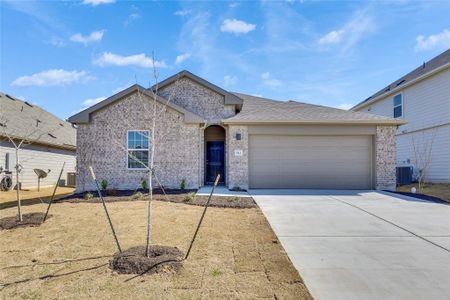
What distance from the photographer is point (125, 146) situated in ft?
42.0

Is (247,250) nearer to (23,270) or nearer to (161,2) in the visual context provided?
(23,270)

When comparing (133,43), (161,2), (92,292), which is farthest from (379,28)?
(92,292)

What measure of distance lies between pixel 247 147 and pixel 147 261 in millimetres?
8871

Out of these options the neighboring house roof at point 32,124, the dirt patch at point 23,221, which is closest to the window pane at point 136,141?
the neighboring house roof at point 32,124

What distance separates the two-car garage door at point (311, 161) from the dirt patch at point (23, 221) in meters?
8.12

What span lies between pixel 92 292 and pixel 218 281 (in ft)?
4.99

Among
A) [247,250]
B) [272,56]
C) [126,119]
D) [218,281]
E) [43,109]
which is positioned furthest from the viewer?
[43,109]

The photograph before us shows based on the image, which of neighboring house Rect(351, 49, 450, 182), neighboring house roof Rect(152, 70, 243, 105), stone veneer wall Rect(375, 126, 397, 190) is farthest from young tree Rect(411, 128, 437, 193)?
neighboring house roof Rect(152, 70, 243, 105)

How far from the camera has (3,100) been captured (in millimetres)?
17516

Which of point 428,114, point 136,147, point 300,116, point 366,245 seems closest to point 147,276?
point 366,245

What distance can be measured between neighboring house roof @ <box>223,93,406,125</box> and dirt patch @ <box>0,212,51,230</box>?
764 cm

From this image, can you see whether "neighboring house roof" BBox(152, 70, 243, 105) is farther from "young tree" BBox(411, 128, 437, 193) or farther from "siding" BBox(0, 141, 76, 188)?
"young tree" BBox(411, 128, 437, 193)

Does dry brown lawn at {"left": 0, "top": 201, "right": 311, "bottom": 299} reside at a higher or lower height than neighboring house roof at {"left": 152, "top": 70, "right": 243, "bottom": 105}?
lower

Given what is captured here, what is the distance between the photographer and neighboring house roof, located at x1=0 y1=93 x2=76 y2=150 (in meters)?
15.3
